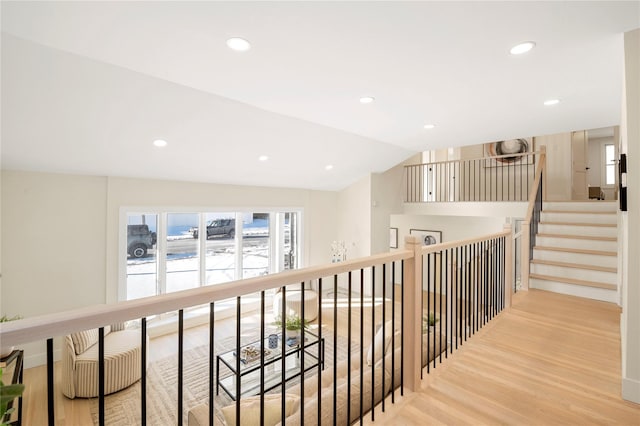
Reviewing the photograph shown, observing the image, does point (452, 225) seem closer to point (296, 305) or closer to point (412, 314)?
point (296, 305)

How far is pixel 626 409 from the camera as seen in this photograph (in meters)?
1.84

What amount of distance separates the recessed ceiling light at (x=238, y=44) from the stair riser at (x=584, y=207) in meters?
5.50

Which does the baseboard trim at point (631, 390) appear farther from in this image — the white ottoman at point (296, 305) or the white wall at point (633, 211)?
the white ottoman at point (296, 305)

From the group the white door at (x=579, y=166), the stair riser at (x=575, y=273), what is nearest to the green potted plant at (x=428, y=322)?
the stair riser at (x=575, y=273)

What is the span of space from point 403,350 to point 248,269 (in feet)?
16.0

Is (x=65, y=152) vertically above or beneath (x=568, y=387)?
above

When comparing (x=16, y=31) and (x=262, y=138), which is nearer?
(x=16, y=31)

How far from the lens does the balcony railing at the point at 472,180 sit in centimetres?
721

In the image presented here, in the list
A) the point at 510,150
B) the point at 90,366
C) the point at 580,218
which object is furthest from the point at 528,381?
the point at 510,150

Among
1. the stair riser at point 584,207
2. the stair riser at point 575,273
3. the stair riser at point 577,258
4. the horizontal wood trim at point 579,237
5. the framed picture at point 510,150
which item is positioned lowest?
the stair riser at point 575,273

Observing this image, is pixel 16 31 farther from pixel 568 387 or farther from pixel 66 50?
pixel 568 387

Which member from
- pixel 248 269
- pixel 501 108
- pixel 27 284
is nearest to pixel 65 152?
pixel 27 284

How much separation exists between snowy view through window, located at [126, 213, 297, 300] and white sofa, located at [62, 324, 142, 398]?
153cm

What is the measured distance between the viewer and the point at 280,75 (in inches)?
101
